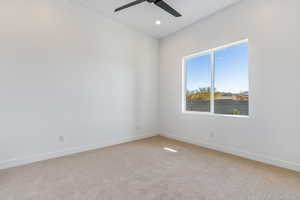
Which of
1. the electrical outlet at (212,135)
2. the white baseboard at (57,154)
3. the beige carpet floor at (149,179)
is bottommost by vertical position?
the beige carpet floor at (149,179)

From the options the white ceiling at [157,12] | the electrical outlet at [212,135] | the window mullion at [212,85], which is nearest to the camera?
the white ceiling at [157,12]

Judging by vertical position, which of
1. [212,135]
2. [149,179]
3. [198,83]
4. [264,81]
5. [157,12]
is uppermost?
[157,12]

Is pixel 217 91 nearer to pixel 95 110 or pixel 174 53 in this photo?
pixel 174 53

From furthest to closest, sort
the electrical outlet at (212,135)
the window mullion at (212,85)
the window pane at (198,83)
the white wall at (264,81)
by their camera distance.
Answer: the window pane at (198,83)
the window mullion at (212,85)
the electrical outlet at (212,135)
the white wall at (264,81)

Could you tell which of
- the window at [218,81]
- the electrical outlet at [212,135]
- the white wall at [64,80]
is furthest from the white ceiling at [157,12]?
the electrical outlet at [212,135]

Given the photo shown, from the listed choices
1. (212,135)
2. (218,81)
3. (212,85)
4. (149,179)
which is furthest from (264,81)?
(149,179)

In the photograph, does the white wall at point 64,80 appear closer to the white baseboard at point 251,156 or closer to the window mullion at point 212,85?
the white baseboard at point 251,156

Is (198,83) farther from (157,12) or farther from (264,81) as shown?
(157,12)

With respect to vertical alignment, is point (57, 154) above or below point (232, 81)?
below

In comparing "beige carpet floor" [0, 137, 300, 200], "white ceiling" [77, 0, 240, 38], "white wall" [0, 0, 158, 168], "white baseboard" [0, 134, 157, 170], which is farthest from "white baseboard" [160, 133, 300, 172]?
"white ceiling" [77, 0, 240, 38]

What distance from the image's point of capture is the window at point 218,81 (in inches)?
128

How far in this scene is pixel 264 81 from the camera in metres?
2.79

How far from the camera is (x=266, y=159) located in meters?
2.76

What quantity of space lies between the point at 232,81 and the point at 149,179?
2728 mm
